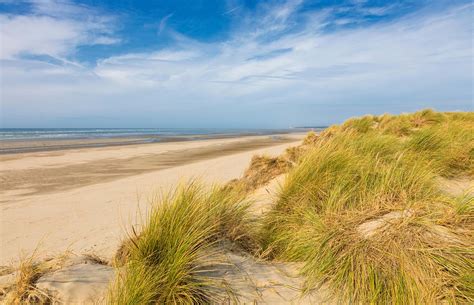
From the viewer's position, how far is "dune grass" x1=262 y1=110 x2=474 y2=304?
2.06 meters

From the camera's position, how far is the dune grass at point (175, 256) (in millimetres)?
1971

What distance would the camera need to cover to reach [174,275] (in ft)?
6.82

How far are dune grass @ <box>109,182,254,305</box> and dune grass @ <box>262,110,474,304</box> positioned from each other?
2.45 feet

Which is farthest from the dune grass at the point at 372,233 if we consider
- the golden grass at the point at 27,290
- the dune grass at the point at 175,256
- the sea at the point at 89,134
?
the sea at the point at 89,134

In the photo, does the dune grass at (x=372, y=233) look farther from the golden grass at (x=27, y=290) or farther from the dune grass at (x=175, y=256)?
the golden grass at (x=27, y=290)

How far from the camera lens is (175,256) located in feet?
7.20

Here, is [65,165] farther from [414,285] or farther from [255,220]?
[414,285]

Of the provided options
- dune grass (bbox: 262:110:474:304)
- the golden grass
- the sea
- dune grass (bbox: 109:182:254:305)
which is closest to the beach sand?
dune grass (bbox: 109:182:254:305)

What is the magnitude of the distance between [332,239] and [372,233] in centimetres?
41

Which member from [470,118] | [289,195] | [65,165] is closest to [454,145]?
[289,195]

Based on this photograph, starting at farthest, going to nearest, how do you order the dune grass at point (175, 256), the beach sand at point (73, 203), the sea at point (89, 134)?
the sea at point (89, 134) → the beach sand at point (73, 203) → the dune grass at point (175, 256)

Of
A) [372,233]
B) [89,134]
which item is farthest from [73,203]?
[89,134]

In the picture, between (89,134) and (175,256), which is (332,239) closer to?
(175,256)

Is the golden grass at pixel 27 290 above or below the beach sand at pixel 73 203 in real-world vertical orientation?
above
